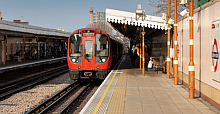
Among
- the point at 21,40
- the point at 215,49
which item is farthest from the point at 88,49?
the point at 21,40

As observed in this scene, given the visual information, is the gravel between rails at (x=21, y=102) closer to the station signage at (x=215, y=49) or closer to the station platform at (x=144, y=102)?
the station platform at (x=144, y=102)

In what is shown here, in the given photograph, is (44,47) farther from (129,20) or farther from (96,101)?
(96,101)

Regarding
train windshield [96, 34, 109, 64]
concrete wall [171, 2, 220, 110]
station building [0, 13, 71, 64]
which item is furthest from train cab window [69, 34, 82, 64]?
concrete wall [171, 2, 220, 110]

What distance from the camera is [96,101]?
26.6ft

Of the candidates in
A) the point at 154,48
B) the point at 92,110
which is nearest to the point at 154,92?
the point at 92,110

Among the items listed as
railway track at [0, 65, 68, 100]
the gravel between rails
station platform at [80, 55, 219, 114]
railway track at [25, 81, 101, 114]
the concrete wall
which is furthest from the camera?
railway track at [0, 65, 68, 100]

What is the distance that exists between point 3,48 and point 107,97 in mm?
17282

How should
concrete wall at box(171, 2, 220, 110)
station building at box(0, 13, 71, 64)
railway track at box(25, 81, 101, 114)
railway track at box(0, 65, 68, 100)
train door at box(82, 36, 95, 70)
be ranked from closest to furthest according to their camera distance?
1. concrete wall at box(171, 2, 220, 110)
2. railway track at box(25, 81, 101, 114)
3. railway track at box(0, 65, 68, 100)
4. train door at box(82, 36, 95, 70)
5. station building at box(0, 13, 71, 64)

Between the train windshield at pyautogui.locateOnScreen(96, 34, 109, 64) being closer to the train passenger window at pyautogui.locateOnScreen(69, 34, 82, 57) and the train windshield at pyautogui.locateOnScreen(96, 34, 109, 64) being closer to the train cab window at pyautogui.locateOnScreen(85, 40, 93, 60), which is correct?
the train cab window at pyautogui.locateOnScreen(85, 40, 93, 60)

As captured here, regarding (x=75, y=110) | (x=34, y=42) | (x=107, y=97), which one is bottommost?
(x=75, y=110)

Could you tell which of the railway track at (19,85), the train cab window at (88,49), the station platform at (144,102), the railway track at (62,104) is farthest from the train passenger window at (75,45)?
the station platform at (144,102)

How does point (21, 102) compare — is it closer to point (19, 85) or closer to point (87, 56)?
point (87, 56)

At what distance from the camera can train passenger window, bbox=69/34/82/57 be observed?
14009 mm

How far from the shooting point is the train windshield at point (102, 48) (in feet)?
46.0
